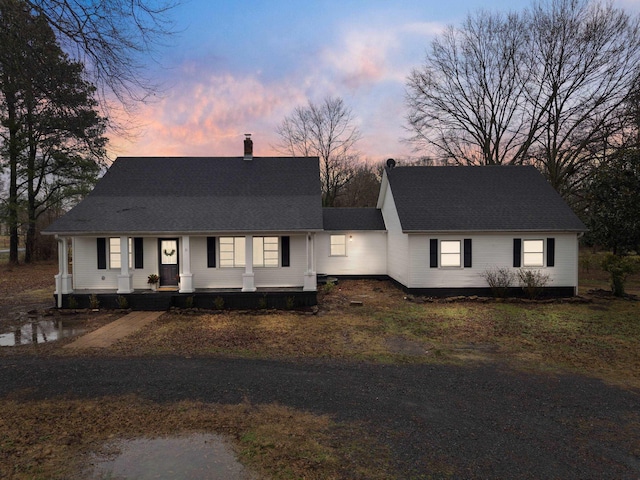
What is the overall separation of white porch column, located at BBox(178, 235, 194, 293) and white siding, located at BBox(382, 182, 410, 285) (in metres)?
8.99

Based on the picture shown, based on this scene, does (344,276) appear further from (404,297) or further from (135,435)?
(135,435)

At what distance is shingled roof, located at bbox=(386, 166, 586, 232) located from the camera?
15383 mm

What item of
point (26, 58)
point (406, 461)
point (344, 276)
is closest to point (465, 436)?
point (406, 461)

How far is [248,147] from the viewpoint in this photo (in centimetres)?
1792

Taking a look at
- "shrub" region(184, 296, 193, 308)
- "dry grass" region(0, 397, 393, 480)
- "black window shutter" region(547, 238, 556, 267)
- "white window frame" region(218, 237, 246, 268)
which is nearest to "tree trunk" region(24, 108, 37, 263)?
"white window frame" region(218, 237, 246, 268)

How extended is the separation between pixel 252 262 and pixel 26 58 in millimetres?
9254

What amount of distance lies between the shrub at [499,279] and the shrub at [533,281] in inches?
15.7

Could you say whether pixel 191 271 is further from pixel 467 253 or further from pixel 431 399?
pixel 467 253

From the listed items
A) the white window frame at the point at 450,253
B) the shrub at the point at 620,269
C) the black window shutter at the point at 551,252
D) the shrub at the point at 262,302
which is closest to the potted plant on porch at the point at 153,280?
the shrub at the point at 262,302

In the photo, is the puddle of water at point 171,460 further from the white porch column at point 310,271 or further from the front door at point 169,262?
the front door at point 169,262

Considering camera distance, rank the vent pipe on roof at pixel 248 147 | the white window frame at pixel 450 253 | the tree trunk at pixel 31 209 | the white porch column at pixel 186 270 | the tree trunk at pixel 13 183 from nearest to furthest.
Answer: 1. the white porch column at pixel 186 270
2. the white window frame at pixel 450 253
3. the vent pipe on roof at pixel 248 147
4. the tree trunk at pixel 13 183
5. the tree trunk at pixel 31 209

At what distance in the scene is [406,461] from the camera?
13.9 ft

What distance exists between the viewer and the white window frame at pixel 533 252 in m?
15.5

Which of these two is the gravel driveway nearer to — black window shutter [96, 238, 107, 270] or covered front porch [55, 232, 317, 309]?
covered front porch [55, 232, 317, 309]
